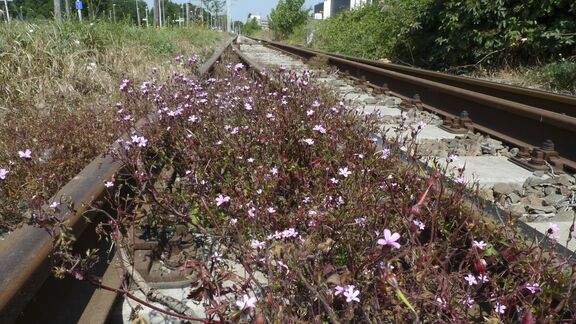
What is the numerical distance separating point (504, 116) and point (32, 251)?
4698 millimetres

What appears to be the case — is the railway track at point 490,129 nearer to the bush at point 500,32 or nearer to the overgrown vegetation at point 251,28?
the bush at point 500,32

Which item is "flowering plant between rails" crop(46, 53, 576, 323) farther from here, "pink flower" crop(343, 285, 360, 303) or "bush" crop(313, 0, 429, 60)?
"bush" crop(313, 0, 429, 60)

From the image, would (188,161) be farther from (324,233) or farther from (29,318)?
(29,318)

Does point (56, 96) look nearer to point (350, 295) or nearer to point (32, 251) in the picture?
point (32, 251)

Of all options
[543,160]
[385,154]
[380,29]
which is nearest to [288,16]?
[380,29]

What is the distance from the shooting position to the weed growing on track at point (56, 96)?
9.34 feet

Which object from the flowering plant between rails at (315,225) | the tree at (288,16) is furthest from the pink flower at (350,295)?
the tree at (288,16)

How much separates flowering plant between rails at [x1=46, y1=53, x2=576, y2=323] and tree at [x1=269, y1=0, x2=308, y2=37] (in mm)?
57878

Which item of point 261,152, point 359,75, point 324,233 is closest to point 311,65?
point 359,75

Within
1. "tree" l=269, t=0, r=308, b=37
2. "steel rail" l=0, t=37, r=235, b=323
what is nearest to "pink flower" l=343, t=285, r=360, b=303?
"steel rail" l=0, t=37, r=235, b=323

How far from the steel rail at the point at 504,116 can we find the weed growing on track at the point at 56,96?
143 inches

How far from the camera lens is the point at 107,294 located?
5.42ft

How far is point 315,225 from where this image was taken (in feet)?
6.08

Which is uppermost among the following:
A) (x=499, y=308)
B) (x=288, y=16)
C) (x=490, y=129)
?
(x=288, y=16)
